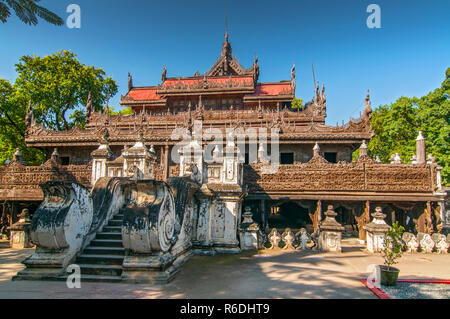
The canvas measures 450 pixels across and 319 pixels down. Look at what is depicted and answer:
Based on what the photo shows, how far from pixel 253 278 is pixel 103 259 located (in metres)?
3.02

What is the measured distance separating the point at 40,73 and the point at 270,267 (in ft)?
88.8

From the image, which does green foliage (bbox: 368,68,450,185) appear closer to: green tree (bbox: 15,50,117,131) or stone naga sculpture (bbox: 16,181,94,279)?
stone naga sculpture (bbox: 16,181,94,279)

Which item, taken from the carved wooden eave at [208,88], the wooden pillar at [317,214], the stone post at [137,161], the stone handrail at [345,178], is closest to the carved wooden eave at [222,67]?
the carved wooden eave at [208,88]

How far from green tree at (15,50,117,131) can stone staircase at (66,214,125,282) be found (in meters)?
22.4

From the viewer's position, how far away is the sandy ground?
444 cm

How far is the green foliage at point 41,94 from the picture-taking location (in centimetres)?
2306

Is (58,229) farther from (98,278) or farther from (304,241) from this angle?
(304,241)

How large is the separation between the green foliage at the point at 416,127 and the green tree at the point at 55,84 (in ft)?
93.1

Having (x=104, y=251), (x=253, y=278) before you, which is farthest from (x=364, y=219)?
(x=104, y=251)

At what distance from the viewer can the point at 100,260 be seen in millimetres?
5586

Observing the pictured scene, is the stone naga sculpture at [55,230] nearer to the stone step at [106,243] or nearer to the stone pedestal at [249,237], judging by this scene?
the stone step at [106,243]

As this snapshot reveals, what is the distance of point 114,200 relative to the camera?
24.4 ft

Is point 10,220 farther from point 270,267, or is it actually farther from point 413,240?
point 413,240
